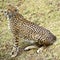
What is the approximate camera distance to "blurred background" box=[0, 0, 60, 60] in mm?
6816

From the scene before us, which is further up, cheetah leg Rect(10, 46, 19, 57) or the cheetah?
the cheetah

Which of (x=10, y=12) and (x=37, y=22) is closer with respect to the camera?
(x=10, y=12)

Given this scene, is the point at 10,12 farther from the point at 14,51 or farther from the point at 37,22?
the point at 37,22

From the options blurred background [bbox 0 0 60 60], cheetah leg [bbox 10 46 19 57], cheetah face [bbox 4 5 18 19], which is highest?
cheetah face [bbox 4 5 18 19]

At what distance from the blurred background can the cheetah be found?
17 centimetres

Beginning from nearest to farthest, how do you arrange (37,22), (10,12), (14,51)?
1. (10,12)
2. (14,51)
3. (37,22)

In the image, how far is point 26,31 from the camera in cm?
702

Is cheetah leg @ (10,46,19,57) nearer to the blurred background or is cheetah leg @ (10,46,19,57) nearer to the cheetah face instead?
the blurred background

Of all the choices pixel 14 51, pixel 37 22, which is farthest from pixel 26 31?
pixel 37 22

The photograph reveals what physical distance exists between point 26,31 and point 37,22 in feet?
4.04

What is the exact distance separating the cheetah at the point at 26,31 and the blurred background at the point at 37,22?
0.17m

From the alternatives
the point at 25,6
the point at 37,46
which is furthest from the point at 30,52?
the point at 25,6

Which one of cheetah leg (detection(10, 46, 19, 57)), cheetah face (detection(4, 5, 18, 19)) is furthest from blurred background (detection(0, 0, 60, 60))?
cheetah face (detection(4, 5, 18, 19))

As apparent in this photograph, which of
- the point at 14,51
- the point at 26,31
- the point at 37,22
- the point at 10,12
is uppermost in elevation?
the point at 10,12
